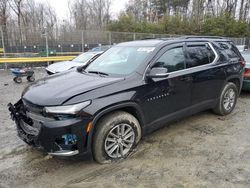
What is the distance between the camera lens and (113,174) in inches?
115

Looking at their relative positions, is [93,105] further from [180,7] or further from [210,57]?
[180,7]

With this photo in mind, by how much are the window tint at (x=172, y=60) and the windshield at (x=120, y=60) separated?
243 mm

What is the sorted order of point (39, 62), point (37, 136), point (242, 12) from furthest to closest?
point (242, 12)
point (39, 62)
point (37, 136)

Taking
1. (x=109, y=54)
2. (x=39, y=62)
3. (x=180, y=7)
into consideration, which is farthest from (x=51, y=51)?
(x=180, y=7)

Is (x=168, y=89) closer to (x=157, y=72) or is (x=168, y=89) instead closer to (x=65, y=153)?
(x=157, y=72)

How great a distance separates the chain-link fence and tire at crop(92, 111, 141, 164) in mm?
10118

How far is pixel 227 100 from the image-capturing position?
4.89m

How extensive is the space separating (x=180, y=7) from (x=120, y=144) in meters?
38.1

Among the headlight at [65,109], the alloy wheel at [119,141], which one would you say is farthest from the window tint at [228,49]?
the headlight at [65,109]

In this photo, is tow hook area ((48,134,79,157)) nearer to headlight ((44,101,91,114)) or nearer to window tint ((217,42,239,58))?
headlight ((44,101,91,114))

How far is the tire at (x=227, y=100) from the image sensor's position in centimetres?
468

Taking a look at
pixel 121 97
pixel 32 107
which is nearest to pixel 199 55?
pixel 121 97

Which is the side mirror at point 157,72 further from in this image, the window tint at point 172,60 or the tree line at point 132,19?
the tree line at point 132,19

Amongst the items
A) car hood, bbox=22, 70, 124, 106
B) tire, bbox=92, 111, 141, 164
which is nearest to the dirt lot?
tire, bbox=92, 111, 141, 164
